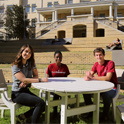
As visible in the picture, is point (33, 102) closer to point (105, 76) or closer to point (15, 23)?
point (105, 76)

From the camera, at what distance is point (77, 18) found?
89.6ft

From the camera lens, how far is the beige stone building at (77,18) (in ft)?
86.2

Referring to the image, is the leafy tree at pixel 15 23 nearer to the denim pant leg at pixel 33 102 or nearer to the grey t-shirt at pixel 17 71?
the grey t-shirt at pixel 17 71

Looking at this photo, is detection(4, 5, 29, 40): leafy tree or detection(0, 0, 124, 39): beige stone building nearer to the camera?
detection(0, 0, 124, 39): beige stone building

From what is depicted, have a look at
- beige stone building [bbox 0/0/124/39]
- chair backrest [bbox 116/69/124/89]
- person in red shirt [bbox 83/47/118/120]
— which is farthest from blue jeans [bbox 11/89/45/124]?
beige stone building [bbox 0/0/124/39]

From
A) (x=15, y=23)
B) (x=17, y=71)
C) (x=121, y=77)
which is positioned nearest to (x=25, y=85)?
(x=17, y=71)

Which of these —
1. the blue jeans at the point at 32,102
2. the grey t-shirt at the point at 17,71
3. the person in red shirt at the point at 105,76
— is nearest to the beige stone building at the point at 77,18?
the person in red shirt at the point at 105,76

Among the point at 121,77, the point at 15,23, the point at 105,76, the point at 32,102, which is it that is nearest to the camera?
the point at 32,102

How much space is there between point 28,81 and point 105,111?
1.59 meters

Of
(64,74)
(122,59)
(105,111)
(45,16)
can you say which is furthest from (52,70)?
(45,16)

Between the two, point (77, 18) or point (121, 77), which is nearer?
point (121, 77)

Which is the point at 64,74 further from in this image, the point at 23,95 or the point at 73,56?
the point at 73,56

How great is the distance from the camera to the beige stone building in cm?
2628

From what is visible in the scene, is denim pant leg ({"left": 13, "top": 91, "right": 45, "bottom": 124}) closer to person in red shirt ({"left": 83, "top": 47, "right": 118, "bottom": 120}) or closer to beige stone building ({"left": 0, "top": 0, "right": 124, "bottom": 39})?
person in red shirt ({"left": 83, "top": 47, "right": 118, "bottom": 120})
